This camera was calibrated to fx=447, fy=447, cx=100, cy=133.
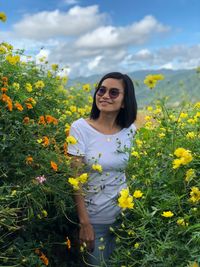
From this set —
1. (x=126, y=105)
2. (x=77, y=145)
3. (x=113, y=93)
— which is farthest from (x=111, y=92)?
(x=77, y=145)

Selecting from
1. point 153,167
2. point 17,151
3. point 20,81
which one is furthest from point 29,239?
point 20,81

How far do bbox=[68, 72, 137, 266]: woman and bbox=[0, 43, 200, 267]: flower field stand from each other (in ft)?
0.28

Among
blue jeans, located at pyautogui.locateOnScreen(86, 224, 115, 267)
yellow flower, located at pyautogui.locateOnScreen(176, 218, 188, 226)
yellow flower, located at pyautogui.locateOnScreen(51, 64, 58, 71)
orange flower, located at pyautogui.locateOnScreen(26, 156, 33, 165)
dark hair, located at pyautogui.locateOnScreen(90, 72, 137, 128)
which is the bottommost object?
blue jeans, located at pyautogui.locateOnScreen(86, 224, 115, 267)

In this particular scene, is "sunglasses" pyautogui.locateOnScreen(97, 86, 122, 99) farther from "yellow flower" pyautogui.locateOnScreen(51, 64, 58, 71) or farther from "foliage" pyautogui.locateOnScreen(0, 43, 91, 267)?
"yellow flower" pyautogui.locateOnScreen(51, 64, 58, 71)

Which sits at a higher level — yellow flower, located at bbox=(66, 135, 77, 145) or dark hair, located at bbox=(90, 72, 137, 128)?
dark hair, located at bbox=(90, 72, 137, 128)

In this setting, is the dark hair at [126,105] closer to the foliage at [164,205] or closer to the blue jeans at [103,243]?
the foliage at [164,205]

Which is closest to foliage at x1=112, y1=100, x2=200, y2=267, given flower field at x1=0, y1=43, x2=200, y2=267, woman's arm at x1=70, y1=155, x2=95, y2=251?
flower field at x1=0, y1=43, x2=200, y2=267

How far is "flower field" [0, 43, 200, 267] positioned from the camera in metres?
2.19

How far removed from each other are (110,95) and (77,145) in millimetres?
429

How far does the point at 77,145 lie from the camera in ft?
9.13

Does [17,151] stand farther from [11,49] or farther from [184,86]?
[11,49]

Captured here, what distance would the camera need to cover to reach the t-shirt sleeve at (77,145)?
2.76 metres

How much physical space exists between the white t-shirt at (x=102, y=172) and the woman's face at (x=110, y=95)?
17 centimetres

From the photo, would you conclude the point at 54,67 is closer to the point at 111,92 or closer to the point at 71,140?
the point at 111,92
